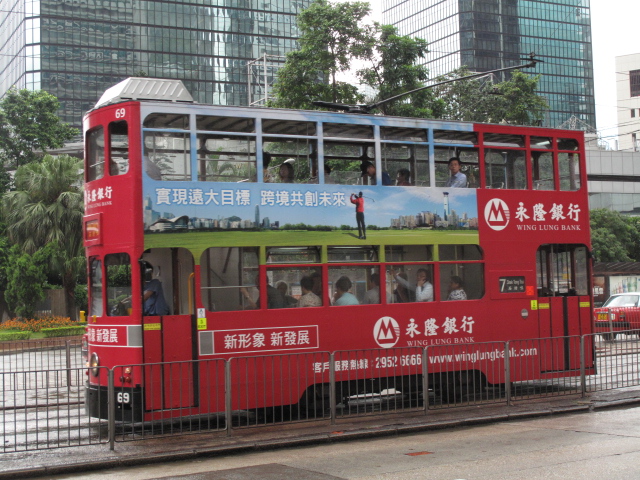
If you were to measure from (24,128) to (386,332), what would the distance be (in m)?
44.4

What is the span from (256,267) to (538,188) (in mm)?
5489

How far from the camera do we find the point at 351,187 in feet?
40.1

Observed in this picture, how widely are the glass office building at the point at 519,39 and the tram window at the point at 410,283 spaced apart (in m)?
105

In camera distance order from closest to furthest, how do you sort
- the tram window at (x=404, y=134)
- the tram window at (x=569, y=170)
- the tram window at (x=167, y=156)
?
the tram window at (x=167, y=156), the tram window at (x=404, y=134), the tram window at (x=569, y=170)

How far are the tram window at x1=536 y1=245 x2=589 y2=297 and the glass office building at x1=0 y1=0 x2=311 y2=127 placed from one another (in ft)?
254

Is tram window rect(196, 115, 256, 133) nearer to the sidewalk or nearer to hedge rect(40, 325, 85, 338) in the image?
the sidewalk

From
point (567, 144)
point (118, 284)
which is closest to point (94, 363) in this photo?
point (118, 284)

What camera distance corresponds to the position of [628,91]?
376ft

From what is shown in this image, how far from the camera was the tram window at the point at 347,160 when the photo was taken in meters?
12.2

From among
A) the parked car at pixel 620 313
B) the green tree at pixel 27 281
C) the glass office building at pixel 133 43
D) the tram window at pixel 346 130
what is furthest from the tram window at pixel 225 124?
the glass office building at pixel 133 43

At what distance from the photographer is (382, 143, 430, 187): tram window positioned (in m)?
12.6

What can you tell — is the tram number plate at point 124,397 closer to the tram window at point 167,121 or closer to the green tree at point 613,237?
the tram window at point 167,121

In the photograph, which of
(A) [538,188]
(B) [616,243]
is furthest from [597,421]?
A: (B) [616,243]

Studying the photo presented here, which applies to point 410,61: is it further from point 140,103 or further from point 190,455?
point 190,455
